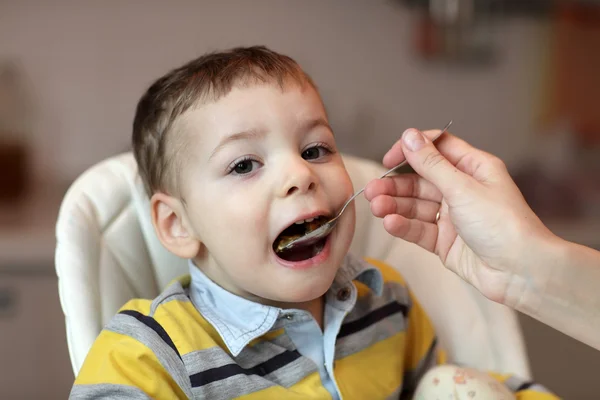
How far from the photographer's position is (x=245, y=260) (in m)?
0.88

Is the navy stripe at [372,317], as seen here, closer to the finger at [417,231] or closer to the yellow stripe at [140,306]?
the finger at [417,231]

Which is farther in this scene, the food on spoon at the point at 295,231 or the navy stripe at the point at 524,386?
the navy stripe at the point at 524,386

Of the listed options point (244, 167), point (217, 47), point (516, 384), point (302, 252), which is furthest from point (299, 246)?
point (217, 47)

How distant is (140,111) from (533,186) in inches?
55.3

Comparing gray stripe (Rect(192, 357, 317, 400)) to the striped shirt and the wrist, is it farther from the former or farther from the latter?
the wrist

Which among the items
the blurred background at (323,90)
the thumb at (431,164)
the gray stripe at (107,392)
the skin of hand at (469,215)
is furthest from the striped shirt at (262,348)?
the blurred background at (323,90)

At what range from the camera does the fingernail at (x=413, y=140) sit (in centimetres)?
86

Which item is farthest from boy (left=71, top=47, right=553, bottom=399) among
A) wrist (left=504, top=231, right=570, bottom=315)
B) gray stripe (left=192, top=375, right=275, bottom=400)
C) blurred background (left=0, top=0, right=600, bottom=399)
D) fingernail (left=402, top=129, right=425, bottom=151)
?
blurred background (left=0, top=0, right=600, bottom=399)

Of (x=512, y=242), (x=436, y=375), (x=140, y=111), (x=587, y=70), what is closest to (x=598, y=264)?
(x=512, y=242)

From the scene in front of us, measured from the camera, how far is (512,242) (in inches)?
31.2

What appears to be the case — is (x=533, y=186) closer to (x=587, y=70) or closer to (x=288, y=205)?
(x=587, y=70)

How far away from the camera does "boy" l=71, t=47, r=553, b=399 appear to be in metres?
0.85

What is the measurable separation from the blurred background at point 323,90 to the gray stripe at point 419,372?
950mm

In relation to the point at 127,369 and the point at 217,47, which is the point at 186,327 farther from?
the point at 217,47
